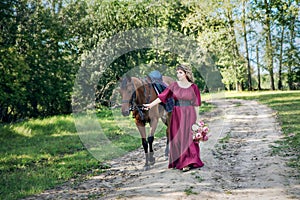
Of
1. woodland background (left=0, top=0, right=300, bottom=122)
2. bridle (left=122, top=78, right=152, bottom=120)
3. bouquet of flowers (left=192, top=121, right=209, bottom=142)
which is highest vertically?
woodland background (left=0, top=0, right=300, bottom=122)

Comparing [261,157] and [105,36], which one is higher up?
[105,36]

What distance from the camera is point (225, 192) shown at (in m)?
5.61

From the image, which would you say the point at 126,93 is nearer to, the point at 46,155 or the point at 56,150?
the point at 46,155

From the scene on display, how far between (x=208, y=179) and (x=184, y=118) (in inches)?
58.7

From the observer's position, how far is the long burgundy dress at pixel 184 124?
6785mm

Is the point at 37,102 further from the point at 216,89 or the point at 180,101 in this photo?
the point at 180,101

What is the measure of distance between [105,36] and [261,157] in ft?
57.2

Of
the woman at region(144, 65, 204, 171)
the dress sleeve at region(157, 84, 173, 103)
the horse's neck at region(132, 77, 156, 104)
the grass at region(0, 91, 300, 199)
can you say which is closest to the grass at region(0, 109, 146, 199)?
the grass at region(0, 91, 300, 199)

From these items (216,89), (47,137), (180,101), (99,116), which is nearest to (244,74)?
(216,89)

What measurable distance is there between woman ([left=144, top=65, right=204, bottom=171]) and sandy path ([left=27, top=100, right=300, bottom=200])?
0.29 meters

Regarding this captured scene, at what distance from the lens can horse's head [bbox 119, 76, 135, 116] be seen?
6.93m

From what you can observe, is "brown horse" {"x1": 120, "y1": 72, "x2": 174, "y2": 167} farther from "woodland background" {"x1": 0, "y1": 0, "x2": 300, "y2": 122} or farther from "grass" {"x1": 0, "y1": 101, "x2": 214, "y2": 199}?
"woodland background" {"x1": 0, "y1": 0, "x2": 300, "y2": 122}

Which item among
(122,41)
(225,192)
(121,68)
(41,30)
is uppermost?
(41,30)

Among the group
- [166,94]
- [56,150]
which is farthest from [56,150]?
[166,94]
